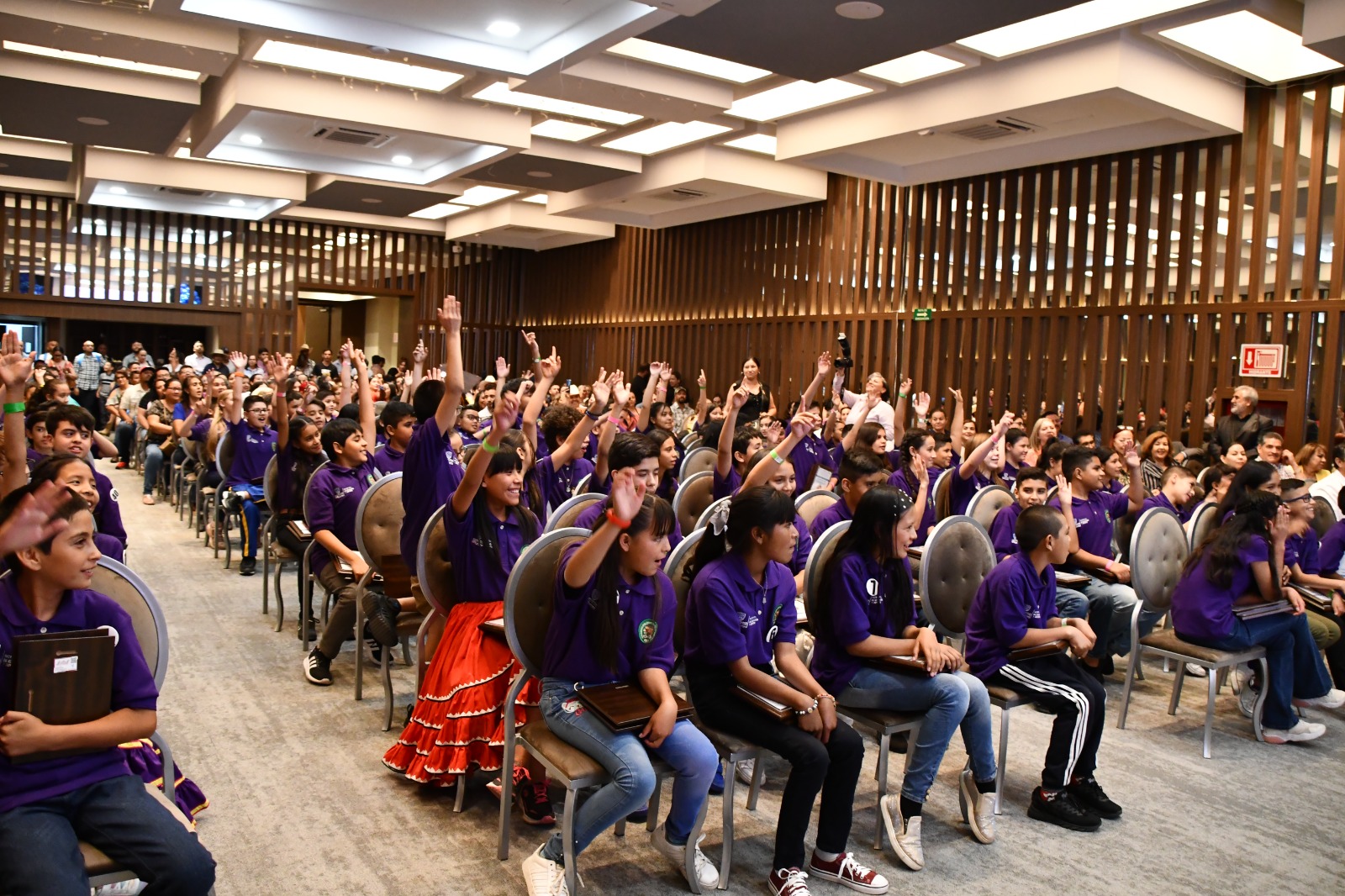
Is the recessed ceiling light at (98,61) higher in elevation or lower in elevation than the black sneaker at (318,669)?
higher

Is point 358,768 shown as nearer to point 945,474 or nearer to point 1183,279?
point 945,474

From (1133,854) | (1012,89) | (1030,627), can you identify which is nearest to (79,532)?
(1030,627)

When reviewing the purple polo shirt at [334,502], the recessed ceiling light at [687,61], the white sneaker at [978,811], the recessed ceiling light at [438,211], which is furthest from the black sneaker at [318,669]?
the recessed ceiling light at [438,211]

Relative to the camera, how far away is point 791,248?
1416cm

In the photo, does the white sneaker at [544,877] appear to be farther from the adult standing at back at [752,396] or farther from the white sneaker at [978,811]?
the adult standing at back at [752,396]

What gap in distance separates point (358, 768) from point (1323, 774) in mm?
4062

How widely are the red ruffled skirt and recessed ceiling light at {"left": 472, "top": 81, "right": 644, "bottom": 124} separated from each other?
24.5 ft

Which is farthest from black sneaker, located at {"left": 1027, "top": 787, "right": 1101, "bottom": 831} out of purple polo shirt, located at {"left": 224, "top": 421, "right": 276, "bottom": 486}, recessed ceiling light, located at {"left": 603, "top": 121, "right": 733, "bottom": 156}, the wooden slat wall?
recessed ceiling light, located at {"left": 603, "top": 121, "right": 733, "bottom": 156}

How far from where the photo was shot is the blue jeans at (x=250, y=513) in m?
7.16

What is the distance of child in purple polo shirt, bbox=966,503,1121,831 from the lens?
3.72 m

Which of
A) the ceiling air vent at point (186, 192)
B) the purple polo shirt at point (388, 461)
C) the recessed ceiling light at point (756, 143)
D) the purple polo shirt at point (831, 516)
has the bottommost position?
the purple polo shirt at point (831, 516)

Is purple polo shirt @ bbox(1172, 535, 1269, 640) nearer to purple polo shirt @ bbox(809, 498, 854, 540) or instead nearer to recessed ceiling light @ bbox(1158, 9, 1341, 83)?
purple polo shirt @ bbox(809, 498, 854, 540)

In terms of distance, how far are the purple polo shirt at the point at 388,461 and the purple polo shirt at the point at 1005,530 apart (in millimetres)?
3196

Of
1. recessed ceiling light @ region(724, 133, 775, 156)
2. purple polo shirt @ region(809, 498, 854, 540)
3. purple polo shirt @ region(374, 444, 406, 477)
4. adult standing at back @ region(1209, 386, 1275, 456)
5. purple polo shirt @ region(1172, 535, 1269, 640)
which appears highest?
recessed ceiling light @ region(724, 133, 775, 156)
